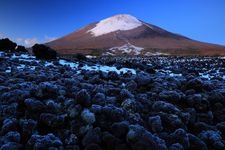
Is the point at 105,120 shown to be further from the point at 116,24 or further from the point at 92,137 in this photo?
the point at 116,24

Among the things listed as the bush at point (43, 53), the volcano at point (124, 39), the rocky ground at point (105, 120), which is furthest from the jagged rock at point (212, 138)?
the volcano at point (124, 39)

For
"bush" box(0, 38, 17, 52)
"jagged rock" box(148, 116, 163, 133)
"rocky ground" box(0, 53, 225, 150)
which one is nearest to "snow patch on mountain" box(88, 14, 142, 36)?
"bush" box(0, 38, 17, 52)

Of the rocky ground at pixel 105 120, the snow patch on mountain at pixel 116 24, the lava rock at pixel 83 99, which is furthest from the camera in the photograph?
the snow patch on mountain at pixel 116 24

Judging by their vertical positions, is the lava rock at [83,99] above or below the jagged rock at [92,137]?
above

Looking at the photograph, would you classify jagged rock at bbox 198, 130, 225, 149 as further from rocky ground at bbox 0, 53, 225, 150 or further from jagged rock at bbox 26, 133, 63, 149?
→ jagged rock at bbox 26, 133, 63, 149

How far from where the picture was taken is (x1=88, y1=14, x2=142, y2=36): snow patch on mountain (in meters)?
99.6

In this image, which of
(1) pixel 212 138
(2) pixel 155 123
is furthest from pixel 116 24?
(1) pixel 212 138

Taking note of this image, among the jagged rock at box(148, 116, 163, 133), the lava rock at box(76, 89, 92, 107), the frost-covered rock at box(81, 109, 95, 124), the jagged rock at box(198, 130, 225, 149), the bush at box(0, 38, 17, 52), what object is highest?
the bush at box(0, 38, 17, 52)

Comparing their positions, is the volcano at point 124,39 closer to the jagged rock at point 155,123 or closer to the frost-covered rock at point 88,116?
the jagged rock at point 155,123

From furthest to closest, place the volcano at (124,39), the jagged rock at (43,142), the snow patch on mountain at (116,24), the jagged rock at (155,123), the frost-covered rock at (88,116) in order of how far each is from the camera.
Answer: the snow patch on mountain at (116,24)
the volcano at (124,39)
the jagged rock at (155,123)
the frost-covered rock at (88,116)
the jagged rock at (43,142)

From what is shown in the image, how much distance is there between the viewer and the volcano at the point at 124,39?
261ft

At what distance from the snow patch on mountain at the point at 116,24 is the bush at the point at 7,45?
77.3m

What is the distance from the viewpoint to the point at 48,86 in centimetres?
562

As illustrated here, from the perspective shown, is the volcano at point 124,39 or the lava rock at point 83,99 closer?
the lava rock at point 83,99
